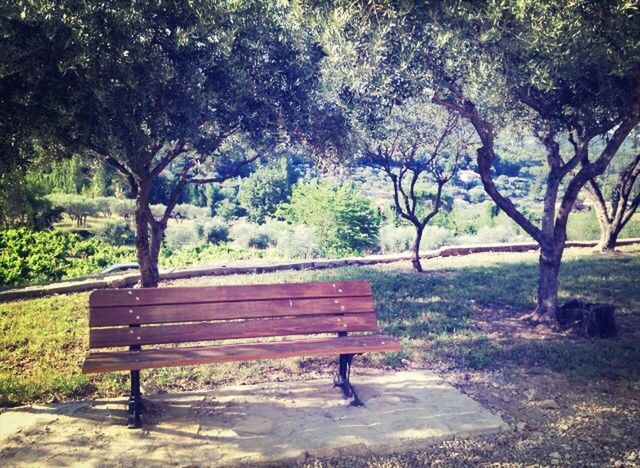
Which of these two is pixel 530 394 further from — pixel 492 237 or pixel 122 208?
pixel 122 208

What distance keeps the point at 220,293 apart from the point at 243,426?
119cm

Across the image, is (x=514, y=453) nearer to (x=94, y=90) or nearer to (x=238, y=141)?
(x=94, y=90)

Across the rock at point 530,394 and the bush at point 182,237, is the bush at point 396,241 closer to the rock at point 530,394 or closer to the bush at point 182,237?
the bush at point 182,237

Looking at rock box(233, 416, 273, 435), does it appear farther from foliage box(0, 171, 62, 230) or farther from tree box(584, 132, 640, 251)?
tree box(584, 132, 640, 251)

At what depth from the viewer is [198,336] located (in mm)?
4500

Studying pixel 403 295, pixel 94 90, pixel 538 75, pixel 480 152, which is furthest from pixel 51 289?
pixel 538 75

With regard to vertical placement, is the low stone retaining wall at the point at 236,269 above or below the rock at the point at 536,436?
above

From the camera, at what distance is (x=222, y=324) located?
4.62m

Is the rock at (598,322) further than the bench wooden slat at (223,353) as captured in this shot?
Yes

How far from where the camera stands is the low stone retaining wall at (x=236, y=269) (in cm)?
864

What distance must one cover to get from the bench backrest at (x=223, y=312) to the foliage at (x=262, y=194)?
51.7 ft

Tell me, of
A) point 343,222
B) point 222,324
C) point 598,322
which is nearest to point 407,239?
point 343,222

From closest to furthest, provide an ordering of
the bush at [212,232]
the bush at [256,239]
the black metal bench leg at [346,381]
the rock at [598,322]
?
the black metal bench leg at [346,381] < the rock at [598,322] < the bush at [256,239] < the bush at [212,232]

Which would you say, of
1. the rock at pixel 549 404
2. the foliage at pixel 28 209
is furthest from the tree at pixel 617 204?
the foliage at pixel 28 209
